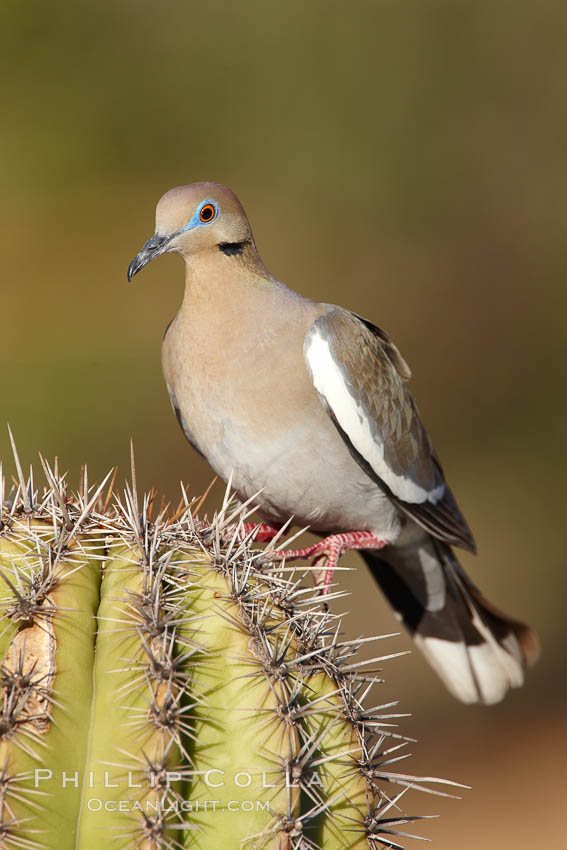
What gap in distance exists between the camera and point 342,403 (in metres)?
Answer: 2.84

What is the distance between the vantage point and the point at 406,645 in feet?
20.6

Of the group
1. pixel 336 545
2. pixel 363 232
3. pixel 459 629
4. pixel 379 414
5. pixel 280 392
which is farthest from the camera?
pixel 363 232

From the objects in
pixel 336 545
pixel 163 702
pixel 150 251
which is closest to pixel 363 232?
pixel 150 251

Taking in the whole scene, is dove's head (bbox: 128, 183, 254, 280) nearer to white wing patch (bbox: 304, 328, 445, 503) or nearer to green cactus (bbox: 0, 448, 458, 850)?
white wing patch (bbox: 304, 328, 445, 503)

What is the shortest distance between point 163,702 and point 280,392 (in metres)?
1.50

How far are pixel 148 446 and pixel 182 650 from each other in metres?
4.66

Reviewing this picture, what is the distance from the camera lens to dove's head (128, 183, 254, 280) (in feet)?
9.12

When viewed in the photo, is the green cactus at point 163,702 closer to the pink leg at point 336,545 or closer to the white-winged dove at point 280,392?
the pink leg at point 336,545

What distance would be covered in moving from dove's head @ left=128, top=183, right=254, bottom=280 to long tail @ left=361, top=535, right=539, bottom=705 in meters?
1.51

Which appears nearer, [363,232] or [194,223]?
[194,223]

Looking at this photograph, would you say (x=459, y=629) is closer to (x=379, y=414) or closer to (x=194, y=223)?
(x=379, y=414)

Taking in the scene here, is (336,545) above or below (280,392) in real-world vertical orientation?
below

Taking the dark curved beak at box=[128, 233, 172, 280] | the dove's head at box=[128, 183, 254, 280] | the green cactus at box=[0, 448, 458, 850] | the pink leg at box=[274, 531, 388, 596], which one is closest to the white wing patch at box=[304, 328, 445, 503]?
the pink leg at box=[274, 531, 388, 596]

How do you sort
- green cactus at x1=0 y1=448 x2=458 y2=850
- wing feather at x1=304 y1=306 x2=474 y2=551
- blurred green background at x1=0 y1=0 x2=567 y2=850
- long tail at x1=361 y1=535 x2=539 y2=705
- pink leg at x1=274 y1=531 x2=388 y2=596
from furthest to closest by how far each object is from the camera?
blurred green background at x1=0 y1=0 x2=567 y2=850, long tail at x1=361 y1=535 x2=539 y2=705, wing feather at x1=304 y1=306 x2=474 y2=551, pink leg at x1=274 y1=531 x2=388 y2=596, green cactus at x1=0 y1=448 x2=458 y2=850
